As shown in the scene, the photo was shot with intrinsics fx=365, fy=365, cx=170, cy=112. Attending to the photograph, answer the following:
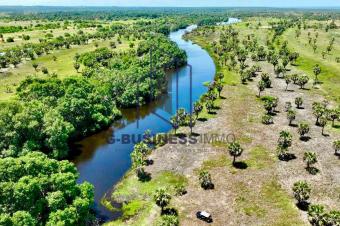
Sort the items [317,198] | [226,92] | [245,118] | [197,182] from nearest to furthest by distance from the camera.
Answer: [317,198] → [197,182] → [245,118] → [226,92]

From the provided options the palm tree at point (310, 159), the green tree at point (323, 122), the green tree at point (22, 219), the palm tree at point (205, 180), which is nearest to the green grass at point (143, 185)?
the palm tree at point (205, 180)

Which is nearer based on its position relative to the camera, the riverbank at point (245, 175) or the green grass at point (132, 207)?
the riverbank at point (245, 175)

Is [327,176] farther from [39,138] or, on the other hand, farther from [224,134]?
[39,138]

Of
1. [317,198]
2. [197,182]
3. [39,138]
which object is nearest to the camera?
[317,198]

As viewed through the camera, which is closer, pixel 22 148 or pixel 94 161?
pixel 22 148

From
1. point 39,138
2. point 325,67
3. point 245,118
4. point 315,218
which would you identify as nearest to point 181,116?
point 245,118

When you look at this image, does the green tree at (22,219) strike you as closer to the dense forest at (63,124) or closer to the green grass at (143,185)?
the dense forest at (63,124)

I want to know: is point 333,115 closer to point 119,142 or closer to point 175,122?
point 175,122

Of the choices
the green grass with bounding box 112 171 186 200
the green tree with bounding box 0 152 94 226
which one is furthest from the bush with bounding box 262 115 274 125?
the green tree with bounding box 0 152 94 226

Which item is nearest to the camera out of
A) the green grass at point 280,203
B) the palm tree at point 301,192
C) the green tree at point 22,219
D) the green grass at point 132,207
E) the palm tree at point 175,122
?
the green tree at point 22,219
